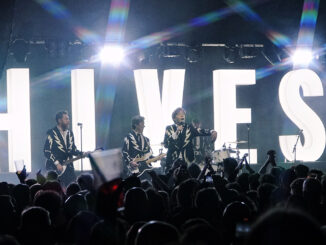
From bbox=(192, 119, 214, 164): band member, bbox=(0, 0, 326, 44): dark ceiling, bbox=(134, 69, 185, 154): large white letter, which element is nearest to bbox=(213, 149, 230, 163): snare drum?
bbox=(192, 119, 214, 164): band member

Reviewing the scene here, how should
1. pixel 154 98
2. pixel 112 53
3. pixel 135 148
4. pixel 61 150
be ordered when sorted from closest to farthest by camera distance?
pixel 61 150, pixel 135 148, pixel 112 53, pixel 154 98

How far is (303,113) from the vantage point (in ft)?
51.6

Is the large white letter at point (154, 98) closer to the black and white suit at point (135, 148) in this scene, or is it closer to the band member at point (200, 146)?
the band member at point (200, 146)

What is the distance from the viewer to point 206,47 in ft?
53.5

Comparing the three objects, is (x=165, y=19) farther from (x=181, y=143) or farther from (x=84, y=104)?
(x=181, y=143)

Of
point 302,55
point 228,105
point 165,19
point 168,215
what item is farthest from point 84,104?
point 168,215

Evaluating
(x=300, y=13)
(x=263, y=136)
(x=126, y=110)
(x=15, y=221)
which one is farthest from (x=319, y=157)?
(x=15, y=221)

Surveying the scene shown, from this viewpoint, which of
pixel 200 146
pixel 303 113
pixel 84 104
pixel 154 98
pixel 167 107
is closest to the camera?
pixel 200 146

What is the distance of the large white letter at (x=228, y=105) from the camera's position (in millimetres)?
16016

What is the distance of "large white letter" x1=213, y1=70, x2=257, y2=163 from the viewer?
16016 mm

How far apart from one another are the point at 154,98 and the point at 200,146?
7.25ft

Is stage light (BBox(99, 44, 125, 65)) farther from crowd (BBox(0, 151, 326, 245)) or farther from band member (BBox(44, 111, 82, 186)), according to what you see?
crowd (BBox(0, 151, 326, 245))

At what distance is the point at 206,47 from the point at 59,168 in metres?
7.14

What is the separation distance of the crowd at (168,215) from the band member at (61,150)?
11.8 ft
